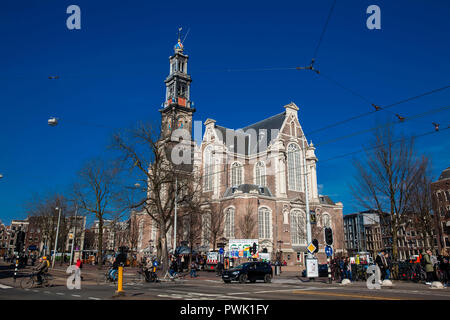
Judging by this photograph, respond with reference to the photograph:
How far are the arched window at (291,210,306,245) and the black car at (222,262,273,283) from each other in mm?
30486

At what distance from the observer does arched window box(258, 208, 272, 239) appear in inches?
1961

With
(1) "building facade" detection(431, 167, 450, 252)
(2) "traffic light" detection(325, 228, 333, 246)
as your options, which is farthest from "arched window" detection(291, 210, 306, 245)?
(2) "traffic light" detection(325, 228, 333, 246)

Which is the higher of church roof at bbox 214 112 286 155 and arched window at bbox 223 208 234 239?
church roof at bbox 214 112 286 155

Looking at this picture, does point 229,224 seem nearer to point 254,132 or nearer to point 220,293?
point 254,132

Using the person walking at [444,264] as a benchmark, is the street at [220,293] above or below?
below

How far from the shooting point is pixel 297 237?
5344 cm

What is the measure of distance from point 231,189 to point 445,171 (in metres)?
35.4

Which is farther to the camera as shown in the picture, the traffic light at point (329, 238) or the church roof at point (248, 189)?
the church roof at point (248, 189)

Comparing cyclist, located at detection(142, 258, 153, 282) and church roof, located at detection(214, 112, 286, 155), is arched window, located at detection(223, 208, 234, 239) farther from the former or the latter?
cyclist, located at detection(142, 258, 153, 282)

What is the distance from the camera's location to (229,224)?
164ft

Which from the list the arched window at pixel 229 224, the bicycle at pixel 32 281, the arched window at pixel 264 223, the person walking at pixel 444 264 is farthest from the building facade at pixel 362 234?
the bicycle at pixel 32 281

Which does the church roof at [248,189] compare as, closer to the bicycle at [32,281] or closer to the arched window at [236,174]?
the arched window at [236,174]

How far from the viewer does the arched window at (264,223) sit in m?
49.8
